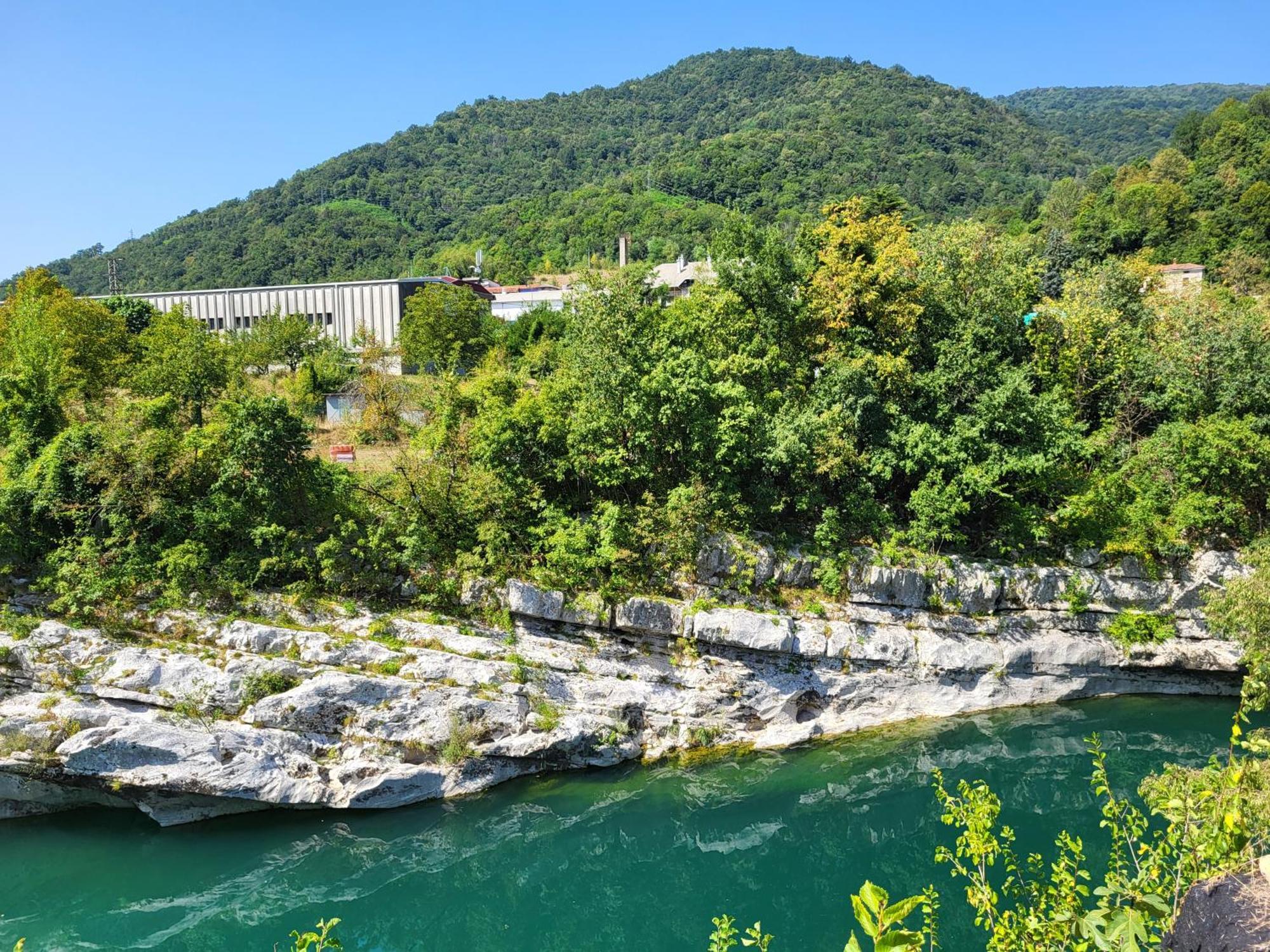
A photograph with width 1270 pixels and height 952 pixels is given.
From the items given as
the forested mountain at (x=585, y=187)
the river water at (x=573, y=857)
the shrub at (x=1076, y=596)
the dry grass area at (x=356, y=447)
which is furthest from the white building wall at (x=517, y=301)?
the river water at (x=573, y=857)

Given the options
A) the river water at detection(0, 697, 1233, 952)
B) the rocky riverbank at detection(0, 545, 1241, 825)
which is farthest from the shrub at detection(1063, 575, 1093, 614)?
the river water at detection(0, 697, 1233, 952)

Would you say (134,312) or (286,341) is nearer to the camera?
(286,341)

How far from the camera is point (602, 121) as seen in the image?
646 feet

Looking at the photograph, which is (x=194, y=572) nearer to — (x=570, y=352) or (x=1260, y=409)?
(x=570, y=352)

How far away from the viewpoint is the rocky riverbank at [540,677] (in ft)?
52.6

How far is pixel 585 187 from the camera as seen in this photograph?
134 meters

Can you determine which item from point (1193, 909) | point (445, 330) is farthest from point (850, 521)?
point (445, 330)

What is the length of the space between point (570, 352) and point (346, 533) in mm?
8846

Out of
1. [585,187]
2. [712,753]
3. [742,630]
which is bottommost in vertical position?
[712,753]

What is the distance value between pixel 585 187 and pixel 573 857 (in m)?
130

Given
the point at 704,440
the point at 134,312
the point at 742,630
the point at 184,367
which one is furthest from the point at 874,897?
the point at 134,312

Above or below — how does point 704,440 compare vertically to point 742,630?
above

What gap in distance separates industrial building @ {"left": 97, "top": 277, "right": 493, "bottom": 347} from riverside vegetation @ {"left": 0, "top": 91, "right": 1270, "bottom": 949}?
21824 mm

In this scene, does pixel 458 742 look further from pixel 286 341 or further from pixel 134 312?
pixel 134 312
